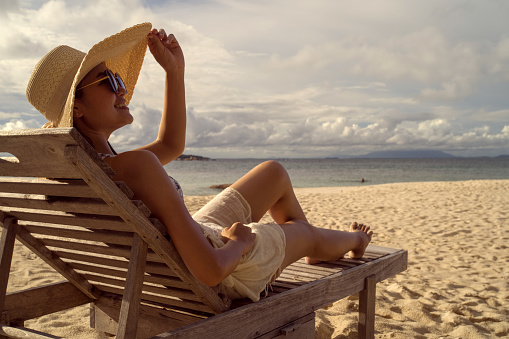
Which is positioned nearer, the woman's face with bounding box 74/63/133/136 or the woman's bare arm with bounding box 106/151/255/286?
the woman's bare arm with bounding box 106/151/255/286

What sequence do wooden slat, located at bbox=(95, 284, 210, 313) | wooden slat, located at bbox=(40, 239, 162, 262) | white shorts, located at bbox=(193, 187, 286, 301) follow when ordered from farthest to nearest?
wooden slat, located at bbox=(95, 284, 210, 313)
white shorts, located at bbox=(193, 187, 286, 301)
wooden slat, located at bbox=(40, 239, 162, 262)

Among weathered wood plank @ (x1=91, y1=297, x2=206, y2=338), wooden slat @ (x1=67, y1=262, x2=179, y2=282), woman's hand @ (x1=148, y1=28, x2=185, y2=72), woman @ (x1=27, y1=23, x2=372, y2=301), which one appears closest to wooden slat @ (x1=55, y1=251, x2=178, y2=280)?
wooden slat @ (x1=67, y1=262, x2=179, y2=282)

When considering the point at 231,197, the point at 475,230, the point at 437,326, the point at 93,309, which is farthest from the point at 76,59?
the point at 475,230

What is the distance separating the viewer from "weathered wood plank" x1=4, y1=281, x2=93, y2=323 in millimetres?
2629

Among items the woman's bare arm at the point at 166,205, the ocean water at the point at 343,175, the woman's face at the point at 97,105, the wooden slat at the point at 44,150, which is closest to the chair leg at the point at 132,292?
the woman's bare arm at the point at 166,205

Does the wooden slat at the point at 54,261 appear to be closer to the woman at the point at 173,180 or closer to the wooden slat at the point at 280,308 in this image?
the woman at the point at 173,180

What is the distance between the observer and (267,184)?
2.74 meters

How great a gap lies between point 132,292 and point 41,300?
1268mm

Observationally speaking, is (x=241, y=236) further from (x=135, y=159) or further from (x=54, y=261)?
(x=54, y=261)

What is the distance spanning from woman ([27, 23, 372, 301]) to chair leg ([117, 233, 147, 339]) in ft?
0.49

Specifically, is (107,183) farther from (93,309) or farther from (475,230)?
(475,230)

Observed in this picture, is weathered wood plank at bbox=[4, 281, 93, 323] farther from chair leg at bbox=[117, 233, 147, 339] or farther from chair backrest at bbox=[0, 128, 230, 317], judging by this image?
chair leg at bbox=[117, 233, 147, 339]

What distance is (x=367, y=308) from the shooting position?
3.12 meters

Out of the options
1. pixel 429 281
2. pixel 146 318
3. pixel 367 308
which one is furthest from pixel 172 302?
pixel 429 281
